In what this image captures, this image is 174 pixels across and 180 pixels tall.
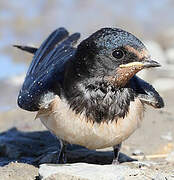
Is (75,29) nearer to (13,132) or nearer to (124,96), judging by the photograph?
(13,132)

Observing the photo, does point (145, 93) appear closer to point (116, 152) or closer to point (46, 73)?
point (116, 152)

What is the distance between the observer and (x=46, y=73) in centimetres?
524

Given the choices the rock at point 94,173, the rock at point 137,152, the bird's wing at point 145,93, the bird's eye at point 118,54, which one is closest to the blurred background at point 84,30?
the rock at point 137,152

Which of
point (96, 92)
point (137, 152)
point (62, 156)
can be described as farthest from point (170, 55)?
point (96, 92)

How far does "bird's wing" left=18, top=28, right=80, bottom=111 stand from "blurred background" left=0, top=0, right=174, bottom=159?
1015 mm

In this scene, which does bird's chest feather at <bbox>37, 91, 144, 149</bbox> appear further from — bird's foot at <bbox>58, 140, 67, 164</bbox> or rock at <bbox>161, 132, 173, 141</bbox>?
rock at <bbox>161, 132, 173, 141</bbox>

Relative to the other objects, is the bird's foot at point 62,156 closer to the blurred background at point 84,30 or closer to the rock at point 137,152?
the rock at point 137,152

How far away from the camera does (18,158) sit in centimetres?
571

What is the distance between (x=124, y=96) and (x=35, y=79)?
788 mm

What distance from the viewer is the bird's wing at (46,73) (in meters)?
4.99

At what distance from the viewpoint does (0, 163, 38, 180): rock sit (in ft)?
15.7

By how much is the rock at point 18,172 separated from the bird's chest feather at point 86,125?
338 millimetres

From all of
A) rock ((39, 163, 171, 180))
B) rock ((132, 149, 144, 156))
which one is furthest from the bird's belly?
rock ((132, 149, 144, 156))

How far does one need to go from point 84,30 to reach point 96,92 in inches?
252
